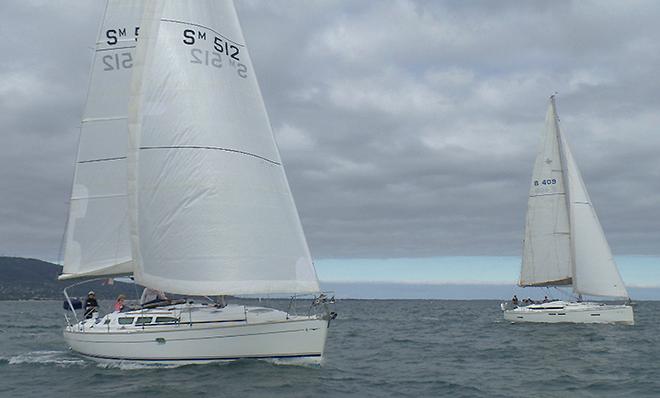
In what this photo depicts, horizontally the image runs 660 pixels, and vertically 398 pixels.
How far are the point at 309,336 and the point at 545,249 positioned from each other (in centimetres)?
3243

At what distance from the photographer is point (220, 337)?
21281mm

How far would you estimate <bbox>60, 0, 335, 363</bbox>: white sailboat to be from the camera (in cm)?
2145

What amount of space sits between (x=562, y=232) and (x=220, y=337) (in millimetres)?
34620

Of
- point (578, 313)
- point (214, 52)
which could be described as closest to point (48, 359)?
point (214, 52)

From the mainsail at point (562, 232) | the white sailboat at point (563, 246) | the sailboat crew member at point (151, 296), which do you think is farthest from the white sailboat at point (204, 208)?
the mainsail at point (562, 232)

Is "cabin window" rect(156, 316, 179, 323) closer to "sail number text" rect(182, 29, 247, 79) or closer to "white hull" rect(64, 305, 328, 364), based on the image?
"white hull" rect(64, 305, 328, 364)

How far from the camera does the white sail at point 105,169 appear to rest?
85.3 ft

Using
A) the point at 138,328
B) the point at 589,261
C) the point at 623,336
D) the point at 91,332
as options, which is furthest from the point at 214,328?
the point at 589,261

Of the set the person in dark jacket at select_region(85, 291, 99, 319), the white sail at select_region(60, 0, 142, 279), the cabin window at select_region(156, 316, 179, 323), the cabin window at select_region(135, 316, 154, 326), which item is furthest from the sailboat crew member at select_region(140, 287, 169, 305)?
the person in dark jacket at select_region(85, 291, 99, 319)

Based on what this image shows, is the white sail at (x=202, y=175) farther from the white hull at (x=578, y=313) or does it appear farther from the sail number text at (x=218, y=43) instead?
the white hull at (x=578, y=313)

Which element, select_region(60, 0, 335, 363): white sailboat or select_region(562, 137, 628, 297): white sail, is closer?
select_region(60, 0, 335, 363): white sailboat

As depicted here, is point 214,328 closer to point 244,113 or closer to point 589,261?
point 244,113

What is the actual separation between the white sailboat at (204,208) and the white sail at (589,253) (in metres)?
29.0

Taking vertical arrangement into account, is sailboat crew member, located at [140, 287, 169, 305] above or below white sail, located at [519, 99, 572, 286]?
below
